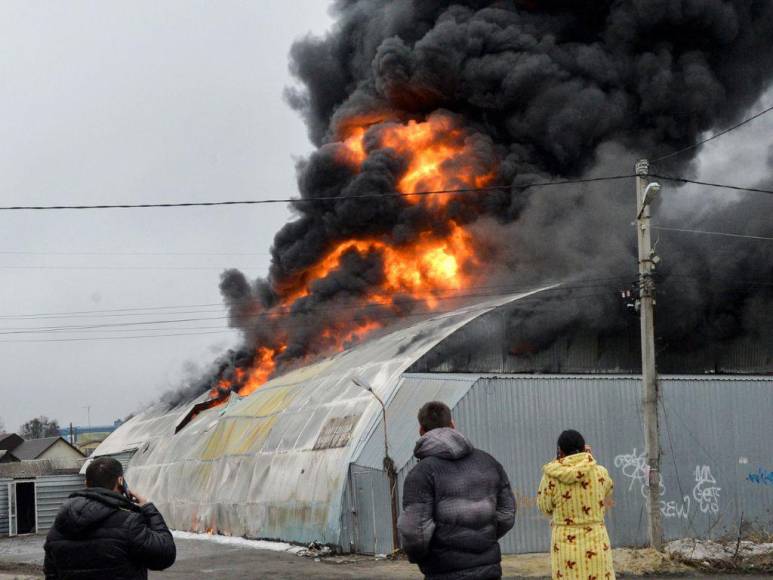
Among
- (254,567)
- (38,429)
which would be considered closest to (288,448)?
(254,567)

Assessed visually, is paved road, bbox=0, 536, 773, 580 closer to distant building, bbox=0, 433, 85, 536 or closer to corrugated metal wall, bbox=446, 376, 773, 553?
corrugated metal wall, bbox=446, 376, 773, 553

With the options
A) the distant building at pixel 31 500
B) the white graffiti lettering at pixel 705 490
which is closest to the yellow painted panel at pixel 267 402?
the white graffiti lettering at pixel 705 490

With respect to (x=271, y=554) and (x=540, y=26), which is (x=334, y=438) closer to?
(x=271, y=554)

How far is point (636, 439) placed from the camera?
2125 centimetres

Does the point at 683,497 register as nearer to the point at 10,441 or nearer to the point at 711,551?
the point at 711,551

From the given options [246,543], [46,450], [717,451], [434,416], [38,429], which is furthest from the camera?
[38,429]

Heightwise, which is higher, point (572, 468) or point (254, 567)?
point (572, 468)

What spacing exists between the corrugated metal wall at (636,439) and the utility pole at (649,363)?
3.03m

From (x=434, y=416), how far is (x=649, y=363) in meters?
13.2

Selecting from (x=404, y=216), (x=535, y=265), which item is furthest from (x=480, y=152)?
(x=535, y=265)

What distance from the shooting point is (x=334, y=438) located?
893 inches

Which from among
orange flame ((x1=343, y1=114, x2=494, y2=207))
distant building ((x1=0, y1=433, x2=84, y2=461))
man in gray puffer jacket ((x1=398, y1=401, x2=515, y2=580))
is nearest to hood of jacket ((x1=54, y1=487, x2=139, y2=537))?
man in gray puffer jacket ((x1=398, y1=401, x2=515, y2=580))

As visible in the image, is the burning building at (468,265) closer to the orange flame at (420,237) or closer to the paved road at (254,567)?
the orange flame at (420,237)

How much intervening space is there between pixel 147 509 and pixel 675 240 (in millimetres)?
25854
